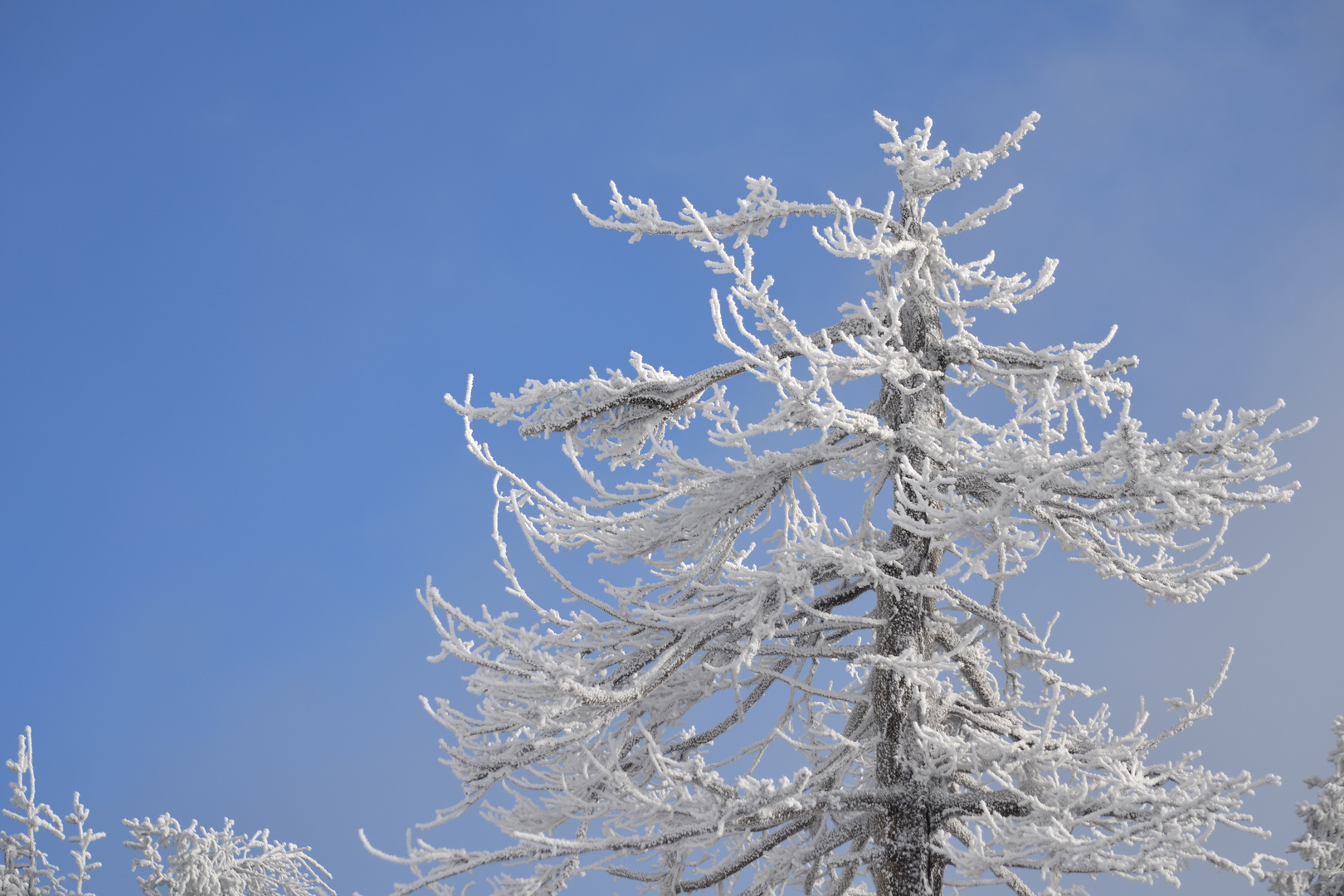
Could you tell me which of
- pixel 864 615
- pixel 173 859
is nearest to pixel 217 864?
pixel 173 859

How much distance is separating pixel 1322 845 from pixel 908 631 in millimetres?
5061

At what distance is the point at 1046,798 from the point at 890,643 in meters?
1.50

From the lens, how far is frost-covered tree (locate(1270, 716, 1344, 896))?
8758 mm

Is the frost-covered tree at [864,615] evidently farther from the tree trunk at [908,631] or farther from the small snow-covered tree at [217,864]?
the small snow-covered tree at [217,864]

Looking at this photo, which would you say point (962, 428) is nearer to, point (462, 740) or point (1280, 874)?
point (462, 740)

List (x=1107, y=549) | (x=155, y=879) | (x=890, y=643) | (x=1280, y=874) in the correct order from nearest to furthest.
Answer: (x=1107, y=549) < (x=890, y=643) < (x=1280, y=874) < (x=155, y=879)

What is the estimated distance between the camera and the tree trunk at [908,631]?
6434 millimetres

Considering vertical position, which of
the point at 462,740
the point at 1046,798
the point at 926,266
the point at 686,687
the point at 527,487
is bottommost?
the point at 1046,798

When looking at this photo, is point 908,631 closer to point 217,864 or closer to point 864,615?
point 864,615

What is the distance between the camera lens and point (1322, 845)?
882cm

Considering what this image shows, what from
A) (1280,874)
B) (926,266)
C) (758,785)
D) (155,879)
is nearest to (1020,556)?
(926,266)

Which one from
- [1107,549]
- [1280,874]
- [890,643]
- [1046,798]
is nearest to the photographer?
[1046,798]

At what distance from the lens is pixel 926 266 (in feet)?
25.2

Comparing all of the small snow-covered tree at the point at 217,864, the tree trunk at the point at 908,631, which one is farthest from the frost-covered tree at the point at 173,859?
the tree trunk at the point at 908,631
